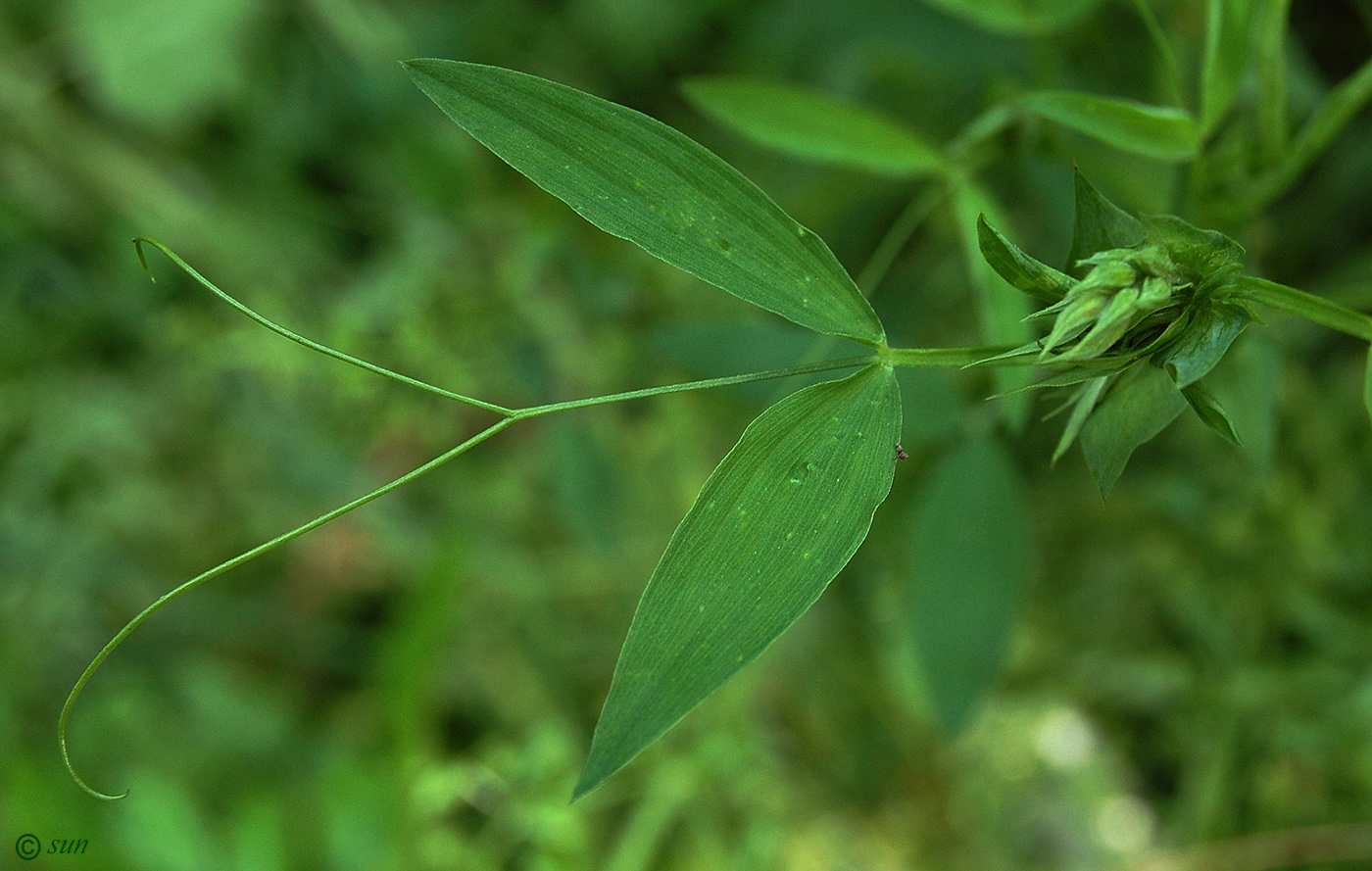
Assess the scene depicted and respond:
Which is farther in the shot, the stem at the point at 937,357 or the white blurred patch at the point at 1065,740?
the white blurred patch at the point at 1065,740

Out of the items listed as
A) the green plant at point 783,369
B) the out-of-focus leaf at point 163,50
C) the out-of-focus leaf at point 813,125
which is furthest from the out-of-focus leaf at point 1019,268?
the out-of-focus leaf at point 163,50

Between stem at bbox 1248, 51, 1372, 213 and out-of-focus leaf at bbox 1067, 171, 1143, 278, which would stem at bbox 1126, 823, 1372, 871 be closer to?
stem at bbox 1248, 51, 1372, 213

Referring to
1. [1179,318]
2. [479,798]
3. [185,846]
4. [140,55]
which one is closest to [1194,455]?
[1179,318]

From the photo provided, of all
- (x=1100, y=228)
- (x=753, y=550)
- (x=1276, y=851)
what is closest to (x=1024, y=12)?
(x=1100, y=228)

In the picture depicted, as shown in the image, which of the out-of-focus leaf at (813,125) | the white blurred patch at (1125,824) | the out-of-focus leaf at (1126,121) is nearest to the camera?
the out-of-focus leaf at (1126,121)

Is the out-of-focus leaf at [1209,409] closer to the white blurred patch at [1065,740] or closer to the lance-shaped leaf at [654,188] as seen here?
the lance-shaped leaf at [654,188]

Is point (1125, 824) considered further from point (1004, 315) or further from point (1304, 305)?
point (1304, 305)

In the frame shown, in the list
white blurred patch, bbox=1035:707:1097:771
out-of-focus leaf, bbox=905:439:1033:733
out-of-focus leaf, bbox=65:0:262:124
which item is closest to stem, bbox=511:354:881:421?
out-of-focus leaf, bbox=905:439:1033:733
